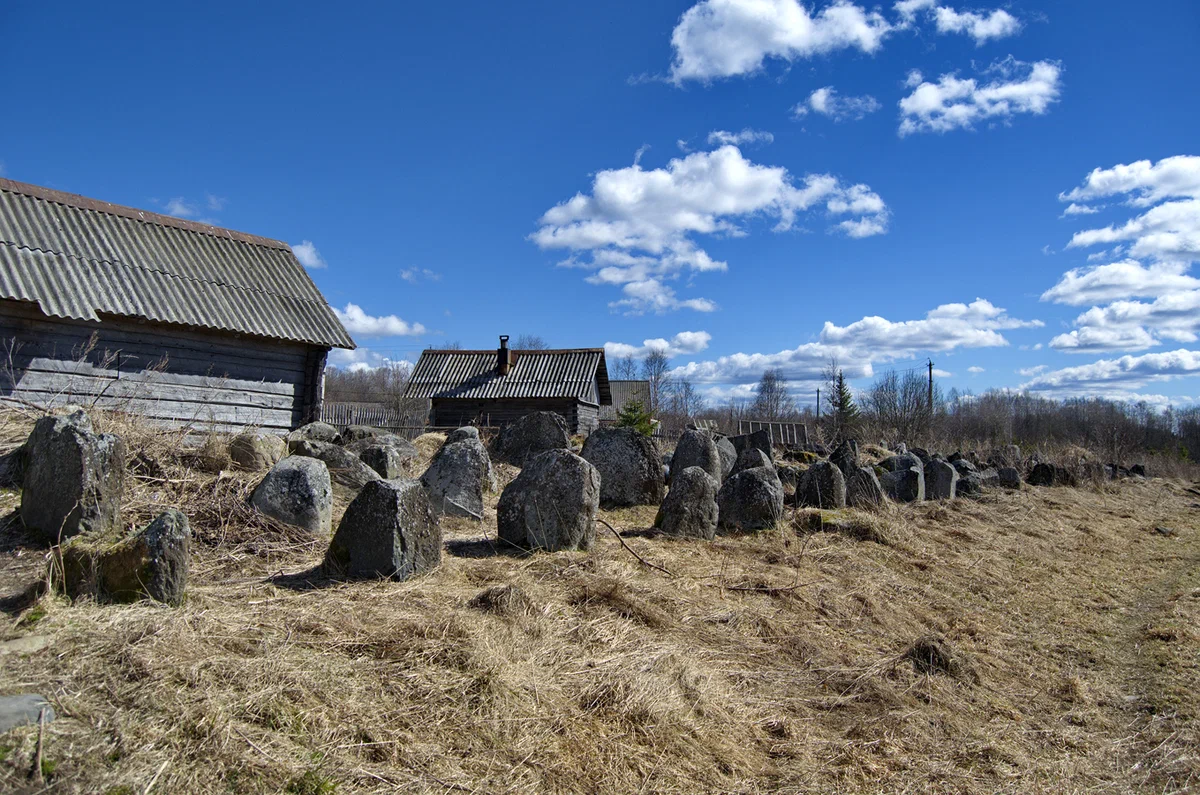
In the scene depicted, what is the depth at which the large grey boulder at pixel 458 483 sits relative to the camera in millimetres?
7852

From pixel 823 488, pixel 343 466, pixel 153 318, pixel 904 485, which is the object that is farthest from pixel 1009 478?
pixel 153 318

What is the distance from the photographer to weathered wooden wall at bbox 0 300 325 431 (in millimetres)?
9789

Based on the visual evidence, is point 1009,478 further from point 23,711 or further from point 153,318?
point 23,711

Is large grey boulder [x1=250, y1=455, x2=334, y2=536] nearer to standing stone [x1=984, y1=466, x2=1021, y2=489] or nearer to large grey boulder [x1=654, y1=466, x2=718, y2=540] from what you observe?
large grey boulder [x1=654, y1=466, x2=718, y2=540]

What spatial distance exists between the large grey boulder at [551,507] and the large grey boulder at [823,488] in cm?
509

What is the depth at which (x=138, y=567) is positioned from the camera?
13.2ft

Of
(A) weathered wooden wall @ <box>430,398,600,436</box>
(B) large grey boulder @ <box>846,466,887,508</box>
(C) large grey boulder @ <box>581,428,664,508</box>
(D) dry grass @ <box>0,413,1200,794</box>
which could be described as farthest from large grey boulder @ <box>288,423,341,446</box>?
(A) weathered wooden wall @ <box>430,398,600,436</box>

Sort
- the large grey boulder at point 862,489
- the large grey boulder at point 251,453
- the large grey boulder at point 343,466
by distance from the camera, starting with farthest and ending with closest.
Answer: the large grey boulder at point 862,489, the large grey boulder at point 343,466, the large grey boulder at point 251,453

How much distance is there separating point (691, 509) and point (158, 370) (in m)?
8.27

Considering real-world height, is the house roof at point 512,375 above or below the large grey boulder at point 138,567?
above

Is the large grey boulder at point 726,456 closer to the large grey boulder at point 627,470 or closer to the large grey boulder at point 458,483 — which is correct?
the large grey boulder at point 627,470

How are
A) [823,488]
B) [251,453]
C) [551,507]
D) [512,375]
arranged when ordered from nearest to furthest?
[551,507] < [251,453] < [823,488] < [512,375]

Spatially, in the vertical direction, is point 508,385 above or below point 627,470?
above

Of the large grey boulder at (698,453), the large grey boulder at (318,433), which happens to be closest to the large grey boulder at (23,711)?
the large grey boulder at (318,433)
